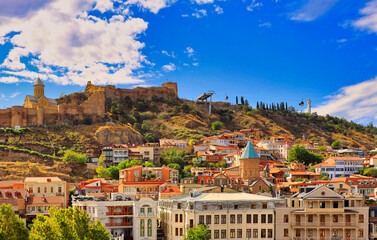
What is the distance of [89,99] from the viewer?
127 metres

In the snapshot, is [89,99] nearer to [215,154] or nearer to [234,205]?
[215,154]

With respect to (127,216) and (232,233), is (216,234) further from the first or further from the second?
(127,216)

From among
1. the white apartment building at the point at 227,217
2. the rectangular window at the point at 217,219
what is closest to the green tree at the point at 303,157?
the white apartment building at the point at 227,217

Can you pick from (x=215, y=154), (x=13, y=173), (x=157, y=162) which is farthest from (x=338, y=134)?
(x=13, y=173)

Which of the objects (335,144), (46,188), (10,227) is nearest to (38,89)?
(46,188)

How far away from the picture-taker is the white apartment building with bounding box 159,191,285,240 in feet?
188

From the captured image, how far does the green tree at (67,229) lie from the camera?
47.3 m

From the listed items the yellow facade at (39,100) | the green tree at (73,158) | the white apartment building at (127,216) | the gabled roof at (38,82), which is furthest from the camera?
the gabled roof at (38,82)

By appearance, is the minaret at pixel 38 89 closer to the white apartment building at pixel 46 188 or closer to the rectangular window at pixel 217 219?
the white apartment building at pixel 46 188

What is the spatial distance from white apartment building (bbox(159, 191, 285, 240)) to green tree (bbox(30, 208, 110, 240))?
423 inches

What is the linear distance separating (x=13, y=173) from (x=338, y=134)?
11317 centimetres

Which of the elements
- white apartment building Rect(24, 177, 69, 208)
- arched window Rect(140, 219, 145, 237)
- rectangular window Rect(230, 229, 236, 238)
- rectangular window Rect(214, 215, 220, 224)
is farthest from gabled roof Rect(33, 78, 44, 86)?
rectangular window Rect(230, 229, 236, 238)

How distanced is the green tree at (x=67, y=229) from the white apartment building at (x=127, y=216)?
1042cm

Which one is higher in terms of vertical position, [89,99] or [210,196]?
[89,99]
